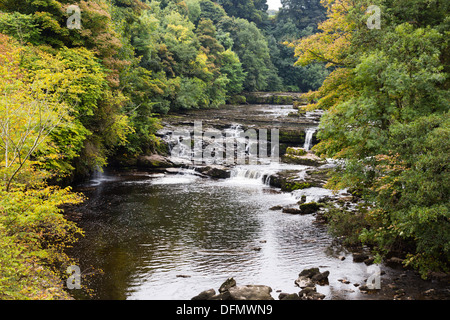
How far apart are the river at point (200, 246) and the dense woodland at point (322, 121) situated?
1.23 meters

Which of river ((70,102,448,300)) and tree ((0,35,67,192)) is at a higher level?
tree ((0,35,67,192))

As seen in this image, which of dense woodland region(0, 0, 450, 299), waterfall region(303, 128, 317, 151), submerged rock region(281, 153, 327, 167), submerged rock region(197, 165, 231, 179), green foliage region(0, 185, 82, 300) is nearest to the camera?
green foliage region(0, 185, 82, 300)

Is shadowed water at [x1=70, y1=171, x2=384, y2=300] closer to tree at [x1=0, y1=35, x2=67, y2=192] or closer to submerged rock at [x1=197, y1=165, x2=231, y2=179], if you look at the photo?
tree at [x1=0, y1=35, x2=67, y2=192]

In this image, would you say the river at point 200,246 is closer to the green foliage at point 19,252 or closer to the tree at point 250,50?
the green foliage at point 19,252

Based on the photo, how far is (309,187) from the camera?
22.6m

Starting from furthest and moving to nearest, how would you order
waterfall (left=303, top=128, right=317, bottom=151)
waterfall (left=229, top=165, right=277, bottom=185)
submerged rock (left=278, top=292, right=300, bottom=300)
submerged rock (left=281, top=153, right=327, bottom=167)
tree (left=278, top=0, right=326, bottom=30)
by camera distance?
tree (left=278, top=0, right=326, bottom=30) < waterfall (left=303, top=128, right=317, bottom=151) < submerged rock (left=281, top=153, right=327, bottom=167) < waterfall (left=229, top=165, right=277, bottom=185) < submerged rock (left=278, top=292, right=300, bottom=300)

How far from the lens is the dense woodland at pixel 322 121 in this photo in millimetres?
8883

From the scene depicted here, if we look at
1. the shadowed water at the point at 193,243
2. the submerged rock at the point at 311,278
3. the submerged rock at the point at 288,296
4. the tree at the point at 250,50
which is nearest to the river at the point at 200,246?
the shadowed water at the point at 193,243

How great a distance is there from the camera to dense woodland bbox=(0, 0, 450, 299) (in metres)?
8.88

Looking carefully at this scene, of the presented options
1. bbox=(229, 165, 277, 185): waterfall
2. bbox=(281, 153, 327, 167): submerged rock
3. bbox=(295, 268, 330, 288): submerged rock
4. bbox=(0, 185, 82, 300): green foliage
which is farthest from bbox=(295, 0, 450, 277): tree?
bbox=(281, 153, 327, 167): submerged rock

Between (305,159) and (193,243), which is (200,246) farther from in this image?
(305,159)

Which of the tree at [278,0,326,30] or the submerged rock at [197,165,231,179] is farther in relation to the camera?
the tree at [278,0,326,30]

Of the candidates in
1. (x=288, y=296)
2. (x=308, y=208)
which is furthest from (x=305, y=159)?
(x=288, y=296)

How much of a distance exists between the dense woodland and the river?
123 centimetres
